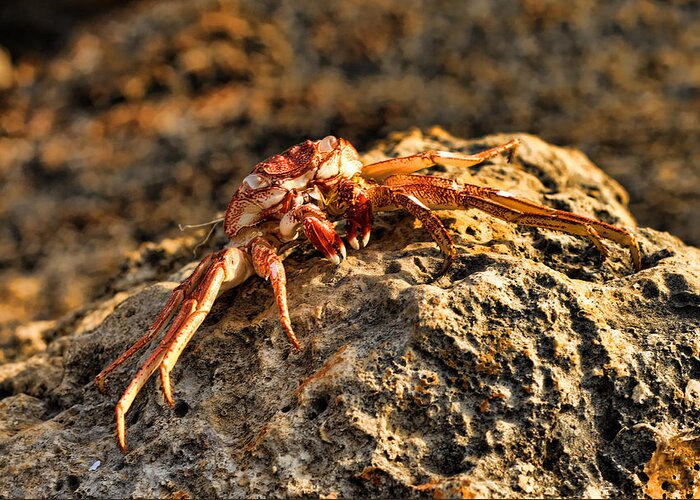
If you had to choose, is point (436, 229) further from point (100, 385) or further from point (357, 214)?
point (100, 385)

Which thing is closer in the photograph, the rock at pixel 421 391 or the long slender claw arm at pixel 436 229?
the rock at pixel 421 391

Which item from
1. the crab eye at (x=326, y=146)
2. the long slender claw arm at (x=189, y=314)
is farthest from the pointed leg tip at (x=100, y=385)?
the crab eye at (x=326, y=146)

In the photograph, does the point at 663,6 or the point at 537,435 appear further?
the point at 663,6

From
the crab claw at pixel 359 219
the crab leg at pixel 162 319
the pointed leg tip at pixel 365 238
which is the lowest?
the crab leg at pixel 162 319

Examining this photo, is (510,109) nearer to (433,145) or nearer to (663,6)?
(663,6)

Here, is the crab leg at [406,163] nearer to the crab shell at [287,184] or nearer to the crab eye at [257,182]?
the crab shell at [287,184]

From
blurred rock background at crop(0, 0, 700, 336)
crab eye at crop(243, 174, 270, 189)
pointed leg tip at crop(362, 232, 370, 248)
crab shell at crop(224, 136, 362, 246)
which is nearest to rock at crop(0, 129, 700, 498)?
pointed leg tip at crop(362, 232, 370, 248)

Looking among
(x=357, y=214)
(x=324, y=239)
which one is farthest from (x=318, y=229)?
(x=357, y=214)

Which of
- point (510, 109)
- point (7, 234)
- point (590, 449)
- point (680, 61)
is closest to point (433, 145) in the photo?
point (590, 449)
